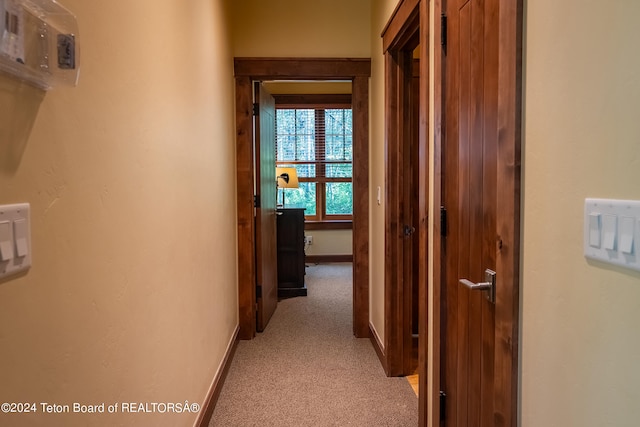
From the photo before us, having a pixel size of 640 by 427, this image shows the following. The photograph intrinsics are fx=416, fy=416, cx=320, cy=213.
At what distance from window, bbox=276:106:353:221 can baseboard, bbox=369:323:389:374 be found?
349cm

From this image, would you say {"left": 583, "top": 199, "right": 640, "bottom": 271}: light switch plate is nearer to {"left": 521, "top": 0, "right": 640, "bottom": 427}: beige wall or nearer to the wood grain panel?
{"left": 521, "top": 0, "right": 640, "bottom": 427}: beige wall

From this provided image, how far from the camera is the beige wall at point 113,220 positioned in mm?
753

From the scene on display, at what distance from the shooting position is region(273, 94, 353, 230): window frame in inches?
247

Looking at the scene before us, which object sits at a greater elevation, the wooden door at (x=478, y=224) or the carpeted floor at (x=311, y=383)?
the wooden door at (x=478, y=224)

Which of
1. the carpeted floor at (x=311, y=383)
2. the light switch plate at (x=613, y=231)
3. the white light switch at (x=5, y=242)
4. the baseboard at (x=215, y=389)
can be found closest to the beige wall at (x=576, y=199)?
the light switch plate at (x=613, y=231)

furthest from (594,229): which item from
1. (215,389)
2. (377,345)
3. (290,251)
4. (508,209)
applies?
(290,251)

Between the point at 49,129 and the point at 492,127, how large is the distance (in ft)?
3.71

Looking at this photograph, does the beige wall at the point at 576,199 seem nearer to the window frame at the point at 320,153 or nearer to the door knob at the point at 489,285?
the door knob at the point at 489,285

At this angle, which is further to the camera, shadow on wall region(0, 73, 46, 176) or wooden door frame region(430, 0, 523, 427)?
wooden door frame region(430, 0, 523, 427)

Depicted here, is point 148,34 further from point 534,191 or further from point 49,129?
point 534,191

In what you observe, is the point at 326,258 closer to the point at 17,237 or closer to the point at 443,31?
the point at 443,31

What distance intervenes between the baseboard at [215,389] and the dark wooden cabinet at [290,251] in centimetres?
157

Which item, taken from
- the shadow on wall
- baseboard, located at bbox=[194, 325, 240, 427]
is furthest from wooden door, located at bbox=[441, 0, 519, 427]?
baseboard, located at bbox=[194, 325, 240, 427]

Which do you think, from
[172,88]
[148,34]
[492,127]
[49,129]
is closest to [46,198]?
[49,129]
